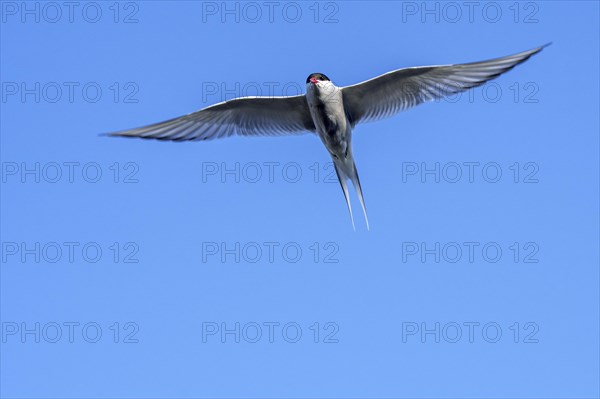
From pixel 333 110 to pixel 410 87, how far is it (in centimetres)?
91

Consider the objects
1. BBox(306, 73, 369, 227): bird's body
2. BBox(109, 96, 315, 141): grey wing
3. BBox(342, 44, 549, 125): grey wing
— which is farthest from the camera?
BBox(109, 96, 315, 141): grey wing

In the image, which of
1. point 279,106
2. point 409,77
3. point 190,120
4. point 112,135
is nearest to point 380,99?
point 409,77

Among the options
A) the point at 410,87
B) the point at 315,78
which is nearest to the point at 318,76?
the point at 315,78

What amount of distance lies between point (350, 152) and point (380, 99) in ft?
2.28

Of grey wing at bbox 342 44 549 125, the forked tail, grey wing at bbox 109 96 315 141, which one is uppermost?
grey wing at bbox 342 44 549 125

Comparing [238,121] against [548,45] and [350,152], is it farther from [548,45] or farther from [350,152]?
[548,45]

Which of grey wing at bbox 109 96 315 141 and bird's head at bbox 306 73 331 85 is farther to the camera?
grey wing at bbox 109 96 315 141

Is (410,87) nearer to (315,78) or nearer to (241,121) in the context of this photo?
(315,78)

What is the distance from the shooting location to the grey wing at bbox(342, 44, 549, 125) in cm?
936

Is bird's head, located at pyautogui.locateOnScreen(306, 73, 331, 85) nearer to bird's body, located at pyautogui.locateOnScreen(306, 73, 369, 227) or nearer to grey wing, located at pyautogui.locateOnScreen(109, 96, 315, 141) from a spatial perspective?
bird's body, located at pyautogui.locateOnScreen(306, 73, 369, 227)

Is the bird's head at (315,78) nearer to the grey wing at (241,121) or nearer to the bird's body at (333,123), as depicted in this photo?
the bird's body at (333,123)

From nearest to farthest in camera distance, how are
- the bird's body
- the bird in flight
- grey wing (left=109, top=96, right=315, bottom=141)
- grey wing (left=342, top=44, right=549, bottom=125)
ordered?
grey wing (left=342, top=44, right=549, bottom=125), the bird in flight, the bird's body, grey wing (left=109, top=96, right=315, bottom=141)

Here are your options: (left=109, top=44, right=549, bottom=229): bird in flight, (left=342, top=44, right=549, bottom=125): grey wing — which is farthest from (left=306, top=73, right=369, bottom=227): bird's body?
(left=342, top=44, right=549, bottom=125): grey wing

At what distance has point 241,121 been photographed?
35.4 ft
